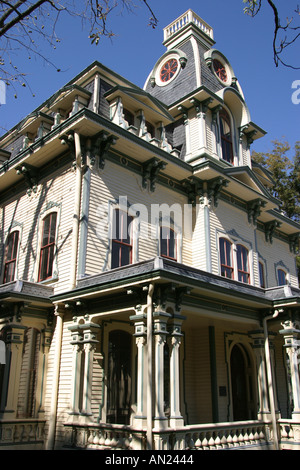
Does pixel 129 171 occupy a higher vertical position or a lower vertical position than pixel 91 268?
higher

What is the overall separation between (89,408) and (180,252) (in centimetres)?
706

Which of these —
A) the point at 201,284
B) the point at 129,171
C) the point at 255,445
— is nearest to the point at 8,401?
the point at 201,284

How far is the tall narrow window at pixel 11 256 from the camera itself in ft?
55.6

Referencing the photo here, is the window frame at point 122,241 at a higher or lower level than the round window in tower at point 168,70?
lower

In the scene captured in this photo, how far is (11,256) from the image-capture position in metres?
17.2

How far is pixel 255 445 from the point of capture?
12.4m

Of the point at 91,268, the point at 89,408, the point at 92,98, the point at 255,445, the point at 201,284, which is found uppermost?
the point at 92,98

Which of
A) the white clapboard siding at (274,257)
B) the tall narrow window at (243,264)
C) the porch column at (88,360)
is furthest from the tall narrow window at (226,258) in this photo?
the porch column at (88,360)

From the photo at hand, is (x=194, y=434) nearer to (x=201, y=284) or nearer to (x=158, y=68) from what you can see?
(x=201, y=284)

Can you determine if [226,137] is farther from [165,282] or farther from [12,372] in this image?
[12,372]

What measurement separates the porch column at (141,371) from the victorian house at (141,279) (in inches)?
1.3

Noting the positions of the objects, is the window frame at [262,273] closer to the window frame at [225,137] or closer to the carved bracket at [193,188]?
the window frame at [225,137]

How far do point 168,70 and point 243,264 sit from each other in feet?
34.1

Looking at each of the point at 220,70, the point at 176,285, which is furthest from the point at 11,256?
the point at 220,70
